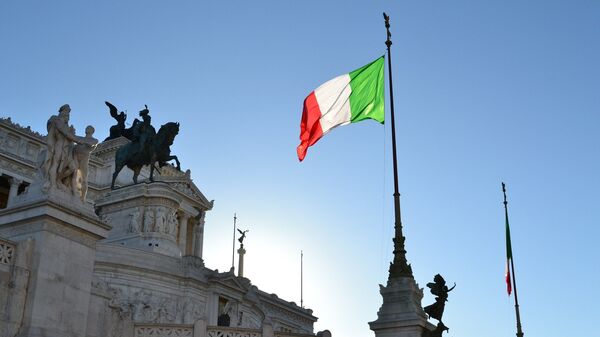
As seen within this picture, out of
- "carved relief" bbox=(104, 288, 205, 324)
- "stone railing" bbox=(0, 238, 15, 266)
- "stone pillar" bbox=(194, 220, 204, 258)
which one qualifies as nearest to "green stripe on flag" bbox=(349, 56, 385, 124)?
"stone railing" bbox=(0, 238, 15, 266)

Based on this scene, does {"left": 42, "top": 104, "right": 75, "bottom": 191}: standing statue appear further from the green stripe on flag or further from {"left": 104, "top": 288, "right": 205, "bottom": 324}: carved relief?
{"left": 104, "top": 288, "right": 205, "bottom": 324}: carved relief

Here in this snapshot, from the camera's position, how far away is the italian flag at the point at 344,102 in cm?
2258

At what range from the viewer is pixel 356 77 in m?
22.9

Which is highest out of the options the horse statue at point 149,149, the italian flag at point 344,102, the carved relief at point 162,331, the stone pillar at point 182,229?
the horse statue at point 149,149

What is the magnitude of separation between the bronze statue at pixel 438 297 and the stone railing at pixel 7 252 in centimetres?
971

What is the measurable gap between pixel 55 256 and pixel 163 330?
4568 millimetres

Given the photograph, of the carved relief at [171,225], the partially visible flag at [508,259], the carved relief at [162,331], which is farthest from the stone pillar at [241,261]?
the carved relief at [162,331]

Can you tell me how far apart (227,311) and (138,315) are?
5.04m

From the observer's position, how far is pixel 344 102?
2273 cm

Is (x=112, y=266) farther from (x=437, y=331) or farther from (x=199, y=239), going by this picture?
(x=199, y=239)

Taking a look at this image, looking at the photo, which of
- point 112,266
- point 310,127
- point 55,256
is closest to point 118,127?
point 112,266

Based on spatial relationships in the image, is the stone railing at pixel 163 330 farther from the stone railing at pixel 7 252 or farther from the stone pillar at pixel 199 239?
the stone pillar at pixel 199 239

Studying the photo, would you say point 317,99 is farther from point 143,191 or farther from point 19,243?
point 143,191

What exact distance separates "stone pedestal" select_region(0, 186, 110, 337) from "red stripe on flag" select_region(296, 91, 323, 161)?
8.83 metres
